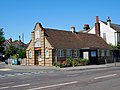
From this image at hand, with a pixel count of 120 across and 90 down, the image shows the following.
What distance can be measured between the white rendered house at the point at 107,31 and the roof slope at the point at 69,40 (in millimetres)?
6087

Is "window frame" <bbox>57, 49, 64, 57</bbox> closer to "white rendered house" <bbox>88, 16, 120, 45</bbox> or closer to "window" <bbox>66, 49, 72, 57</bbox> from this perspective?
"window" <bbox>66, 49, 72, 57</bbox>

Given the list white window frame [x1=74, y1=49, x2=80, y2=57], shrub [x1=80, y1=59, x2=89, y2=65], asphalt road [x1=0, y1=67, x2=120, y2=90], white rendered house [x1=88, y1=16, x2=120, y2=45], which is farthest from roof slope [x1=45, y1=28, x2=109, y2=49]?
asphalt road [x1=0, y1=67, x2=120, y2=90]

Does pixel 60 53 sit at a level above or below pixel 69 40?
below

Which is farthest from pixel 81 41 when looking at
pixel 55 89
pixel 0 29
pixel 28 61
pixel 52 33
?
pixel 0 29

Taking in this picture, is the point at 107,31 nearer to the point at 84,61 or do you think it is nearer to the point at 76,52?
the point at 76,52

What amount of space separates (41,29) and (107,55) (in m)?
17.0

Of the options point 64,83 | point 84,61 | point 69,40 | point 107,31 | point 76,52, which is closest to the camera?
point 64,83

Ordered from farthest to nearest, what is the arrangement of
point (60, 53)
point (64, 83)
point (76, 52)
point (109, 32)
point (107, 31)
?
1. point (107, 31)
2. point (109, 32)
3. point (76, 52)
4. point (60, 53)
5. point (64, 83)

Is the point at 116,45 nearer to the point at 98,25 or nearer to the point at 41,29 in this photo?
the point at 98,25

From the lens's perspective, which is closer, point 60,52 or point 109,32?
point 60,52

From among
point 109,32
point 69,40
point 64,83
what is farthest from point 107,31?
point 64,83

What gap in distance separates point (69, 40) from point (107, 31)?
17.3 metres

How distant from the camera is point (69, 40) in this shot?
1786 inches

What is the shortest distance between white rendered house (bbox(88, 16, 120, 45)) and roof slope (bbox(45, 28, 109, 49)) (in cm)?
609
